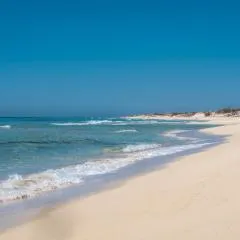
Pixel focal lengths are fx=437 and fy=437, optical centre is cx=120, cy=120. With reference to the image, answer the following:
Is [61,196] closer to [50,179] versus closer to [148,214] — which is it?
[50,179]

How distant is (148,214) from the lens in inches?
332

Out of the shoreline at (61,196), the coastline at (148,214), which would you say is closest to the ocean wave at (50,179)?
the shoreline at (61,196)

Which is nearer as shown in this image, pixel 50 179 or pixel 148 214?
pixel 148 214

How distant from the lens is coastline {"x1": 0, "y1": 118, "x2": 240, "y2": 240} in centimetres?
715

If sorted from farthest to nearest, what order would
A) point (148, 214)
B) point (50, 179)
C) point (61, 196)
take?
point (50, 179) → point (61, 196) → point (148, 214)

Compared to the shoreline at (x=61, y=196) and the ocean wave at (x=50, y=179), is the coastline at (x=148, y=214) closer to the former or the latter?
the shoreline at (x=61, y=196)

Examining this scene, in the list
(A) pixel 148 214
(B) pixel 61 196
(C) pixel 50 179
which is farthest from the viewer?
(C) pixel 50 179

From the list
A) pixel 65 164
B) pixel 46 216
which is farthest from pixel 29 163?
pixel 46 216

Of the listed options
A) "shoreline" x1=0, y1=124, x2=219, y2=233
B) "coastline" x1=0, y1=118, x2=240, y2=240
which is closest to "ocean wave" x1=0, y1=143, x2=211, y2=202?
"shoreline" x1=0, y1=124, x2=219, y2=233

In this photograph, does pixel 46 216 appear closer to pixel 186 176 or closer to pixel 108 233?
pixel 108 233

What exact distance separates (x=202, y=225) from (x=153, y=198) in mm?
2773

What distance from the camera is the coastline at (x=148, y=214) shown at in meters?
7.15

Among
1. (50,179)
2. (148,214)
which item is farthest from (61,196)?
(148,214)

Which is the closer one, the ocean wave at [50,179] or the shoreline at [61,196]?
the shoreline at [61,196]
